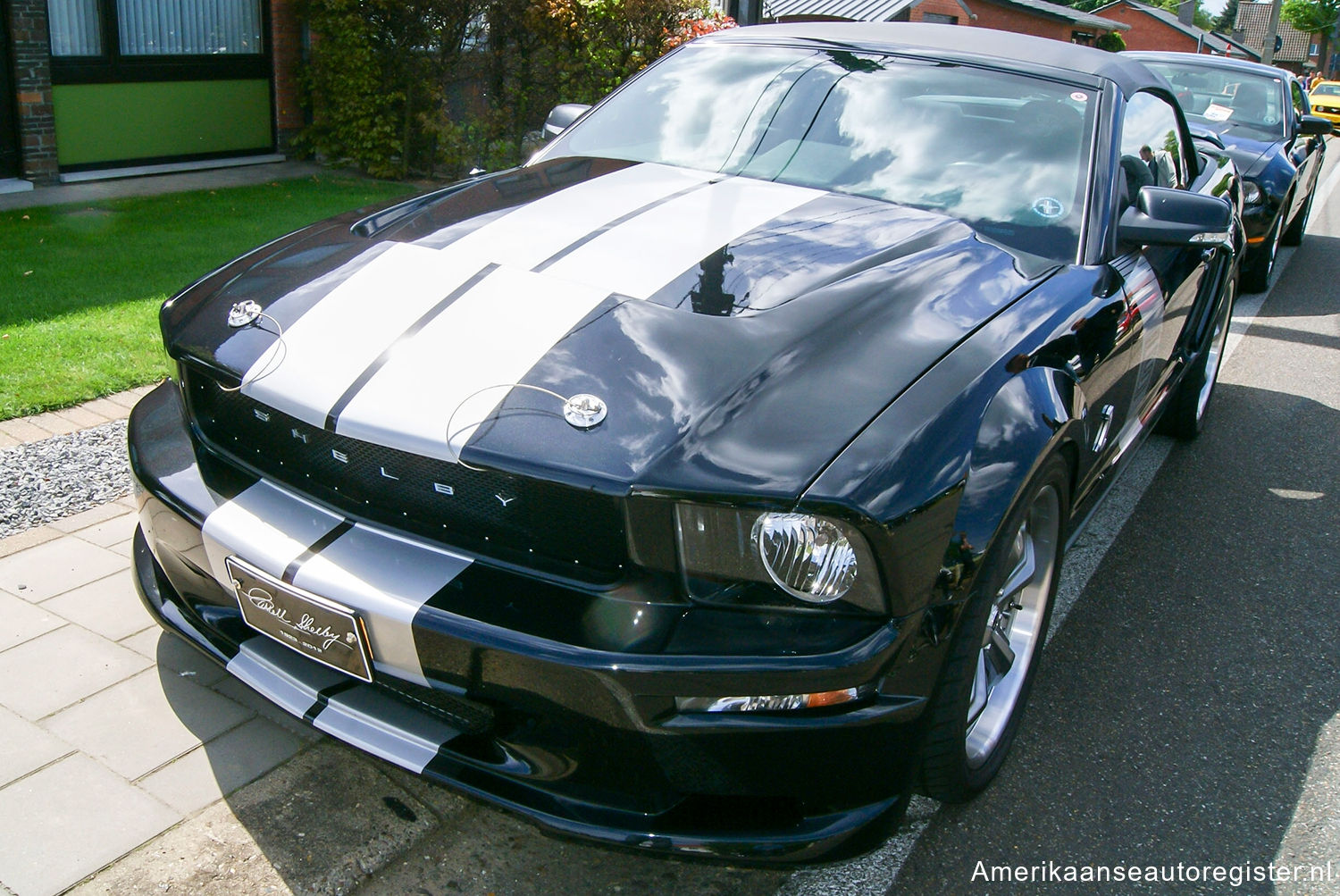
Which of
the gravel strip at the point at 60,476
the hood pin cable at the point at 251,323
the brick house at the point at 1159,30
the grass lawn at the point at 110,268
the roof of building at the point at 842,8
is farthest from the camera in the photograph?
the brick house at the point at 1159,30

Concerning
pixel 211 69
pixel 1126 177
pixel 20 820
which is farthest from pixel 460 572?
pixel 211 69

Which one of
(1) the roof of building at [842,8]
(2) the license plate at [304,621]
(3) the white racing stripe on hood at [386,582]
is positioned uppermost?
(1) the roof of building at [842,8]

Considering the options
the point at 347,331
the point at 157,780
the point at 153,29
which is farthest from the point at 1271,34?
the point at 157,780

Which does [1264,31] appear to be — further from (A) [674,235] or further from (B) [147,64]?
(A) [674,235]

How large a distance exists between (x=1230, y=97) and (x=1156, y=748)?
7407 millimetres

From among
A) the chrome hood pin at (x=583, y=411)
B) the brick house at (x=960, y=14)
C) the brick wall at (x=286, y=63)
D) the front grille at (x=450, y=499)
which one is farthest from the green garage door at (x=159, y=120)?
the brick house at (x=960, y=14)

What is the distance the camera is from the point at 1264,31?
83500 mm

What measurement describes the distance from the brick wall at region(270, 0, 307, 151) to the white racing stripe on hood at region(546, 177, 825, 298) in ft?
26.5

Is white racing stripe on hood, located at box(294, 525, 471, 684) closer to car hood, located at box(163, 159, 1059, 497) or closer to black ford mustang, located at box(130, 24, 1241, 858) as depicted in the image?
black ford mustang, located at box(130, 24, 1241, 858)

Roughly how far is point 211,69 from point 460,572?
901 cm

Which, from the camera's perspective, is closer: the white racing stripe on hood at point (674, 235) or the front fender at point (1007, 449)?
the front fender at point (1007, 449)

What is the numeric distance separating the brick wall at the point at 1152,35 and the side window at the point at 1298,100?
182 ft

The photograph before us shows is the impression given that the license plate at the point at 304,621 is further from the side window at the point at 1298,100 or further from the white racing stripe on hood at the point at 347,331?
the side window at the point at 1298,100

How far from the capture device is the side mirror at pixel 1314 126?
846 centimetres
